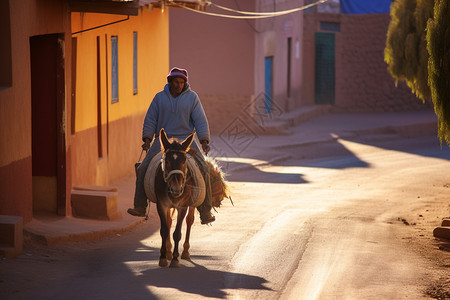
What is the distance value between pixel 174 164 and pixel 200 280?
1.27 meters

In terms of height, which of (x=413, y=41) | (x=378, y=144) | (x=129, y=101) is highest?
(x=413, y=41)

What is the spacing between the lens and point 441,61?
1220 cm

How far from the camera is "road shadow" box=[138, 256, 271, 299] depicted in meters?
8.80

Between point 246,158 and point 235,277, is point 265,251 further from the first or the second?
point 246,158

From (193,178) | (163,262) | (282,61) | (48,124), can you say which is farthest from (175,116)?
(282,61)

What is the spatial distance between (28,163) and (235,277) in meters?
3.85

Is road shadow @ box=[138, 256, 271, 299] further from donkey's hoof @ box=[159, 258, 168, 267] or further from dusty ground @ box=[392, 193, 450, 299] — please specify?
dusty ground @ box=[392, 193, 450, 299]

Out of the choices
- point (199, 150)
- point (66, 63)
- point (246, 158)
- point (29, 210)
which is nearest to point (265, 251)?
point (199, 150)

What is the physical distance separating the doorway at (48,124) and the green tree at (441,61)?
5.41 metres

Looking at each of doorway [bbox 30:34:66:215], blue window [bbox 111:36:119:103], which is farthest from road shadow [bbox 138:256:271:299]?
blue window [bbox 111:36:119:103]

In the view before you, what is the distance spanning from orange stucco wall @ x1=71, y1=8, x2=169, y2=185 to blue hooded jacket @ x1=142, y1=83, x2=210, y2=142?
3.79 metres

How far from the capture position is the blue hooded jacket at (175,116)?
10.7 m

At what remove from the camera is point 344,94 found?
1469 inches

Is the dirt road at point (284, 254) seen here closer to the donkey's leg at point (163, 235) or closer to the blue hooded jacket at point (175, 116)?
the donkey's leg at point (163, 235)
